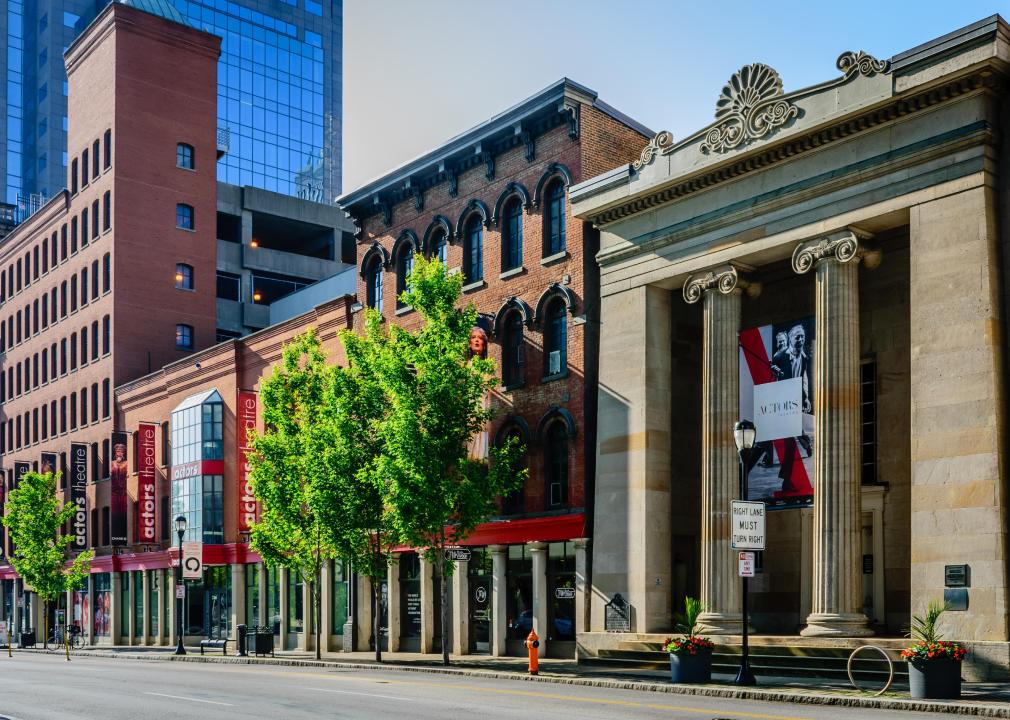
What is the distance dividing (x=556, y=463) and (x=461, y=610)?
6280 mm

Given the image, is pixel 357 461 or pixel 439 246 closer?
pixel 357 461

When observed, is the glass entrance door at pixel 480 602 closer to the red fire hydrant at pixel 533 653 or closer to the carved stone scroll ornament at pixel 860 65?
the red fire hydrant at pixel 533 653

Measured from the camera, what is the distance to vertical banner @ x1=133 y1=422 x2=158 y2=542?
61.2 meters

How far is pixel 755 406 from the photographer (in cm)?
3091

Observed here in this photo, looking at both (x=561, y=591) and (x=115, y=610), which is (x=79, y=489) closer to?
(x=115, y=610)

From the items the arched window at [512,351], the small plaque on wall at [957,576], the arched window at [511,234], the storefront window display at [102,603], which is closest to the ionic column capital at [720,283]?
the arched window at [512,351]

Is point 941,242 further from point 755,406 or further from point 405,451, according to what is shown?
point 405,451

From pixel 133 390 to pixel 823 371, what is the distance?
149 ft

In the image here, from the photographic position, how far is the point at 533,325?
3769 centimetres

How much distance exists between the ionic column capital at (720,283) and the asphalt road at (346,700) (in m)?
11.1

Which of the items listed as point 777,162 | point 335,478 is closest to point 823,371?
point 777,162

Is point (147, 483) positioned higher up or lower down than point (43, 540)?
higher up

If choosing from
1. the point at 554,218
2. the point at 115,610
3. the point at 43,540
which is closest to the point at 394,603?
the point at 554,218

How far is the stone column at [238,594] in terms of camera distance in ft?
180
